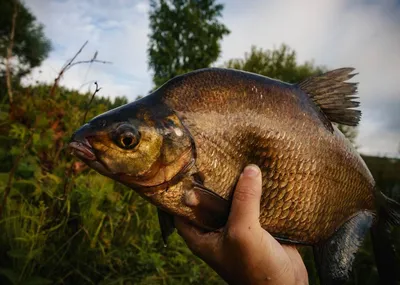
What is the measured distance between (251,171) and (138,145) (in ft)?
1.94

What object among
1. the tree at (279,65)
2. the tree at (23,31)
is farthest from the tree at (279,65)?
the tree at (23,31)

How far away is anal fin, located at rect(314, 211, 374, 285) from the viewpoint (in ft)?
7.57

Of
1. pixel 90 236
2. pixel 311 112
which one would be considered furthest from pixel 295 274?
pixel 90 236

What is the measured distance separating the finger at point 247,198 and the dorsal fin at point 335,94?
2.17ft

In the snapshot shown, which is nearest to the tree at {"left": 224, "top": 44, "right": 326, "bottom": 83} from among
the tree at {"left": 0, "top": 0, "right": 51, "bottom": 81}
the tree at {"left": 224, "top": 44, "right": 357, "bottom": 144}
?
the tree at {"left": 224, "top": 44, "right": 357, "bottom": 144}

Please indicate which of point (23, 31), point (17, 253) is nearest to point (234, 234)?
point (17, 253)

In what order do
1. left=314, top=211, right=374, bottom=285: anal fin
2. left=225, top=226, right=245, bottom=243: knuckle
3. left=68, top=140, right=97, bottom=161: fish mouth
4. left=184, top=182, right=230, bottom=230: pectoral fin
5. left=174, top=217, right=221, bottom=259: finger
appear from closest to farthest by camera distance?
left=68, top=140, right=97, bottom=161: fish mouth < left=184, top=182, right=230, bottom=230: pectoral fin < left=225, top=226, right=245, bottom=243: knuckle < left=174, top=217, right=221, bottom=259: finger < left=314, top=211, right=374, bottom=285: anal fin

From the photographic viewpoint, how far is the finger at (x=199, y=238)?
Result: 218 centimetres

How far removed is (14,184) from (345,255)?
323 cm

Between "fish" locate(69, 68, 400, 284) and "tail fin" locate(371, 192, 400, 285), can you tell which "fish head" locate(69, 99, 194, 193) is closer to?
"fish" locate(69, 68, 400, 284)

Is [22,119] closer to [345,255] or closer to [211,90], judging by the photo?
[211,90]

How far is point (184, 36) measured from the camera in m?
37.2

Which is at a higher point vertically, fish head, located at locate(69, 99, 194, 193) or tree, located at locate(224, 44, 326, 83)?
tree, located at locate(224, 44, 326, 83)

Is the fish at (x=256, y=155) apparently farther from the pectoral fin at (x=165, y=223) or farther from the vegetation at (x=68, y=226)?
the vegetation at (x=68, y=226)
